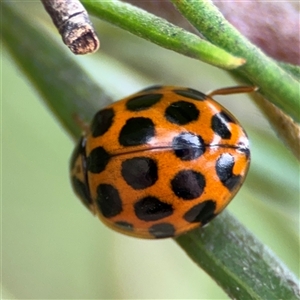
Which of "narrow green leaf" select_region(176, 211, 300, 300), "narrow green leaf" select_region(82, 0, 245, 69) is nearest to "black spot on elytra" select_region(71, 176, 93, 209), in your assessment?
"narrow green leaf" select_region(176, 211, 300, 300)

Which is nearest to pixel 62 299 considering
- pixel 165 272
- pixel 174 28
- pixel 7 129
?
pixel 165 272

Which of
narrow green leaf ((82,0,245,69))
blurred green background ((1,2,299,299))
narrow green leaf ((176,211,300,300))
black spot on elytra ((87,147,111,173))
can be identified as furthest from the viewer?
blurred green background ((1,2,299,299))

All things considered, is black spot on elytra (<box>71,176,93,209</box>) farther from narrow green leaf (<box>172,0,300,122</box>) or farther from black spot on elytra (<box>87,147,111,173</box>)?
narrow green leaf (<box>172,0,300,122</box>)

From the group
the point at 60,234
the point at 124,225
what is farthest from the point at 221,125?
the point at 60,234

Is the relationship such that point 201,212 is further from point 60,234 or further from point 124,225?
point 60,234

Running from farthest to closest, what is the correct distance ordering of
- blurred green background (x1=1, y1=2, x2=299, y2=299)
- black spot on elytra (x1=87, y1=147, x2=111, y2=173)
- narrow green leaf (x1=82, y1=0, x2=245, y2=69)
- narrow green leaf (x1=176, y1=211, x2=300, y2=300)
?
blurred green background (x1=1, y1=2, x2=299, y2=299), black spot on elytra (x1=87, y1=147, x2=111, y2=173), narrow green leaf (x1=176, y1=211, x2=300, y2=300), narrow green leaf (x1=82, y1=0, x2=245, y2=69)

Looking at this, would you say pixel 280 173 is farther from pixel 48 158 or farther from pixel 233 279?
pixel 48 158

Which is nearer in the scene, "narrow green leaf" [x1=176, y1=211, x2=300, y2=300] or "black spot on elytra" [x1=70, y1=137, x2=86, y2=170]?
"narrow green leaf" [x1=176, y1=211, x2=300, y2=300]

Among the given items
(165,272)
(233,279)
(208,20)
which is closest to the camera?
(208,20)

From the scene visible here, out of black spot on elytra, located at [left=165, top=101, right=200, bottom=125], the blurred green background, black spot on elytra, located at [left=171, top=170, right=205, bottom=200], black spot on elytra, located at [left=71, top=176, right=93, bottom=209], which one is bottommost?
the blurred green background
